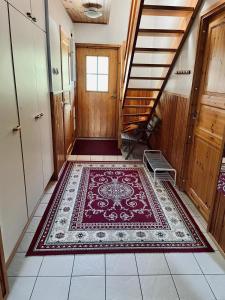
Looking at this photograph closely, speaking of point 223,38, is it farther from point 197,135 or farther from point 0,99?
point 0,99

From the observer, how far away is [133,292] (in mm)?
1456

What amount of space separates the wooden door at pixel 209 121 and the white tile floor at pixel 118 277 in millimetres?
613

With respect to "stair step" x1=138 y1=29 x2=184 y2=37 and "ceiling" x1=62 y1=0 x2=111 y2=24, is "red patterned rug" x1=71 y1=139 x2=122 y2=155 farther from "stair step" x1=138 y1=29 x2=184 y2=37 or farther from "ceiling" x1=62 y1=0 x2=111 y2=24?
"ceiling" x1=62 y1=0 x2=111 y2=24

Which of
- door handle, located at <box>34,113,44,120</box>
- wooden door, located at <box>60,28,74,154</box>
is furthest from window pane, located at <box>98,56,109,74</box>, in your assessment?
door handle, located at <box>34,113,44,120</box>

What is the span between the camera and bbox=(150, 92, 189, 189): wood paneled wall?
2.73 m

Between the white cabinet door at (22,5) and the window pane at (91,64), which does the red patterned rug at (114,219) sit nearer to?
the white cabinet door at (22,5)

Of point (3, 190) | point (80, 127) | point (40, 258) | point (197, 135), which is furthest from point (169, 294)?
point (80, 127)

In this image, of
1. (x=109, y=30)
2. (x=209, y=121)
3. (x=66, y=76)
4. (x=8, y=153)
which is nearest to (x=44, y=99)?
(x=8, y=153)

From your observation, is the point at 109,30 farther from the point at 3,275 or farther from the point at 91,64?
the point at 3,275

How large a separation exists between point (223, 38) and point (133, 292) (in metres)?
2.17

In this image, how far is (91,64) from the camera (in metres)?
4.65

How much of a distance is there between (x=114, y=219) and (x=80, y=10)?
321 cm

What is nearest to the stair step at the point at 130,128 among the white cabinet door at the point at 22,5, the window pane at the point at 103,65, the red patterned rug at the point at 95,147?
the red patterned rug at the point at 95,147

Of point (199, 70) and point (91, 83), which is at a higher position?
point (199, 70)
